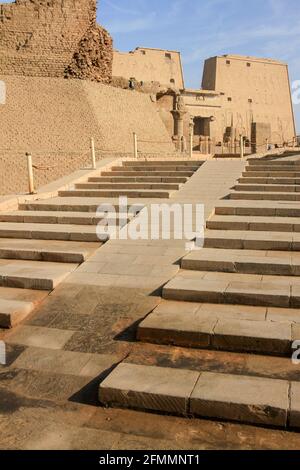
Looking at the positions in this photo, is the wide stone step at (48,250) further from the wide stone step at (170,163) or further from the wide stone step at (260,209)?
the wide stone step at (170,163)

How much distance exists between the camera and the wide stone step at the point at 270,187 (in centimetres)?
930

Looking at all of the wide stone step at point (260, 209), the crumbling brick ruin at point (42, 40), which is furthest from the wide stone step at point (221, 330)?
Answer: the crumbling brick ruin at point (42, 40)

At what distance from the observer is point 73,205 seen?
28.5 ft

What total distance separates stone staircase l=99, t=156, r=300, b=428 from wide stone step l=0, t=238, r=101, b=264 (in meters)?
1.58

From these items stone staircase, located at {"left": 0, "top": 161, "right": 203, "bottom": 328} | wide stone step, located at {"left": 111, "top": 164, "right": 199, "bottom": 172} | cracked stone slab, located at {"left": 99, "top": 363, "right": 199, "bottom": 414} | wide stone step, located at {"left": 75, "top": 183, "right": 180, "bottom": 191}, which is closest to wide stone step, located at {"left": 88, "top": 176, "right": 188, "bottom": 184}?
stone staircase, located at {"left": 0, "top": 161, "right": 203, "bottom": 328}

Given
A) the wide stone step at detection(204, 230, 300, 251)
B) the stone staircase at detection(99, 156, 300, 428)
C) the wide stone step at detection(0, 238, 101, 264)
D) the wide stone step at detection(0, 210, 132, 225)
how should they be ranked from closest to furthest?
the stone staircase at detection(99, 156, 300, 428), the wide stone step at detection(204, 230, 300, 251), the wide stone step at detection(0, 238, 101, 264), the wide stone step at detection(0, 210, 132, 225)

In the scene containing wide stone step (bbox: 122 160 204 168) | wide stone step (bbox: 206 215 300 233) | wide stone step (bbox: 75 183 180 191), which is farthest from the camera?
wide stone step (bbox: 122 160 204 168)

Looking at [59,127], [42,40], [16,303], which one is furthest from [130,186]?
[42,40]

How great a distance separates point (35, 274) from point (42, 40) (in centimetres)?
1962

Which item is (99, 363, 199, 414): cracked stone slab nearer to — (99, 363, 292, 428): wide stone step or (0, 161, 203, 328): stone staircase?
(99, 363, 292, 428): wide stone step

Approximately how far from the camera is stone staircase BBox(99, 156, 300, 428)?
10.6 feet

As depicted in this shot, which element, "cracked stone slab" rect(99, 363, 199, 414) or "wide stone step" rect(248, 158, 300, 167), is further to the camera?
"wide stone step" rect(248, 158, 300, 167)

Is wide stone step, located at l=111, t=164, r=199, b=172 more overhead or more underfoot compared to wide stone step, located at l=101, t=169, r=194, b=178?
more overhead
